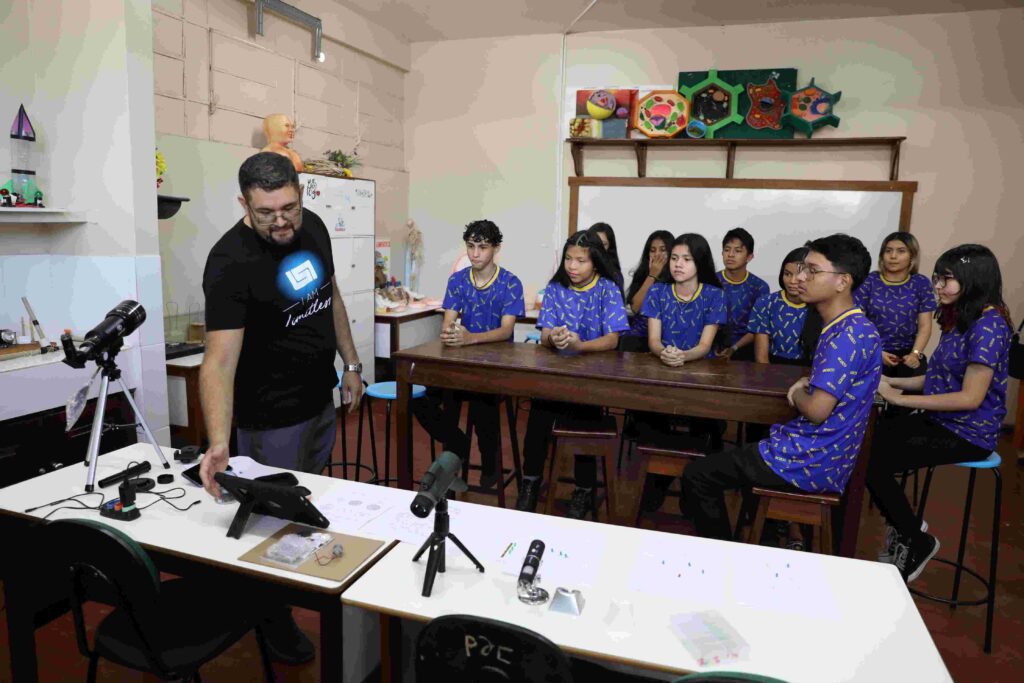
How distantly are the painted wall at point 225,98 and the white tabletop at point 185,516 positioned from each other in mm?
2369

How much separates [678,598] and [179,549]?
117 centimetres

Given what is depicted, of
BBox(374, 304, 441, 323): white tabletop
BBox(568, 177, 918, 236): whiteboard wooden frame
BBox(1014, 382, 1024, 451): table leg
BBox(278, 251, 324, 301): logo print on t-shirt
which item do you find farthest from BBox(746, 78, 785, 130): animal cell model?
BBox(278, 251, 324, 301): logo print on t-shirt

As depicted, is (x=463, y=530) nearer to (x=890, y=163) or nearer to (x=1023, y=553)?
(x=1023, y=553)

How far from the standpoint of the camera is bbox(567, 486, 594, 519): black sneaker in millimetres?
3217

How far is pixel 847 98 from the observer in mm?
5371

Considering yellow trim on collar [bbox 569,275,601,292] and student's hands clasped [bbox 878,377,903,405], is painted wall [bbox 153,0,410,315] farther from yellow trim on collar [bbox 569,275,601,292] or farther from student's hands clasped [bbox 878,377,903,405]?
student's hands clasped [bbox 878,377,903,405]

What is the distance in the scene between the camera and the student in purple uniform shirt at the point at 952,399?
2498mm

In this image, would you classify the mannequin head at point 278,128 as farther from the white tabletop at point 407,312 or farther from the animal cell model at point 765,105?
the animal cell model at point 765,105

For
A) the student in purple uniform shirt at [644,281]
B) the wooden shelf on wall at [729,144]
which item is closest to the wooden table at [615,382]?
the student in purple uniform shirt at [644,281]

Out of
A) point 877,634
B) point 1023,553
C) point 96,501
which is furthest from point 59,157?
point 1023,553

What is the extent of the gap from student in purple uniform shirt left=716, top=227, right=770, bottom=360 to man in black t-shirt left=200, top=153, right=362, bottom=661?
2.64 m

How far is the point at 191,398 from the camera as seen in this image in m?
3.64

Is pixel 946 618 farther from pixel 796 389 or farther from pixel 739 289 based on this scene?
pixel 739 289

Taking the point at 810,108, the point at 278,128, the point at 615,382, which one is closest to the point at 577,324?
the point at 615,382
